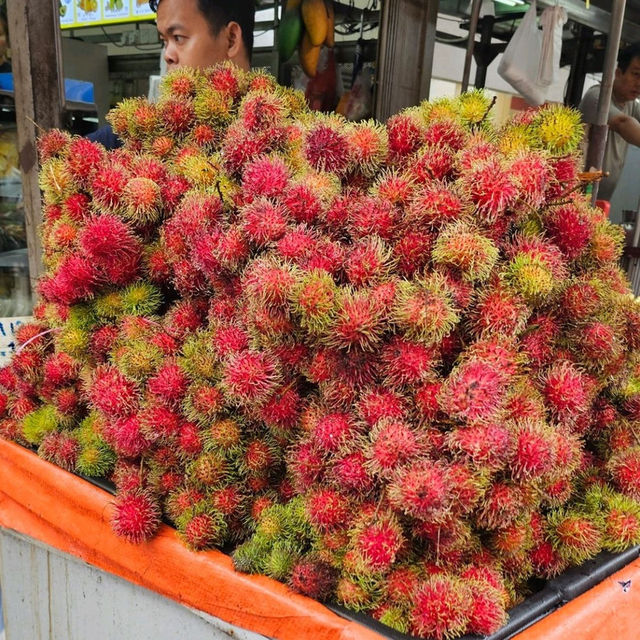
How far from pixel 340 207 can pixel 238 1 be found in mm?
2023

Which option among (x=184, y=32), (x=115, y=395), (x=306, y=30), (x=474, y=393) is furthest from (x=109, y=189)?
(x=306, y=30)

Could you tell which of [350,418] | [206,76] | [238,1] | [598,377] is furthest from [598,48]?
[350,418]

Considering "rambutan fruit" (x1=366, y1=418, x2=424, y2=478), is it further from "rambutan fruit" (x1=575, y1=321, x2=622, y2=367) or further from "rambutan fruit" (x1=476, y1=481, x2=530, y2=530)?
"rambutan fruit" (x1=575, y1=321, x2=622, y2=367)

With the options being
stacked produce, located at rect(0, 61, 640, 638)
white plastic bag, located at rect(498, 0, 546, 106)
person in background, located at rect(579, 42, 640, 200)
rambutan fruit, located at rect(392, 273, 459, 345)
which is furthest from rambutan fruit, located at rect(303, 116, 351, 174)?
person in background, located at rect(579, 42, 640, 200)

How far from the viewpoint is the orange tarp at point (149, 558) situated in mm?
942

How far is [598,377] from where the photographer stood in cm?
105

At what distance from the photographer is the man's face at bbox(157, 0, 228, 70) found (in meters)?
2.38

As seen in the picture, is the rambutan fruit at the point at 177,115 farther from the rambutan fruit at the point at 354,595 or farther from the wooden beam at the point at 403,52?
the wooden beam at the point at 403,52

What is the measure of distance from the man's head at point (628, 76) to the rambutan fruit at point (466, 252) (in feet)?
11.7

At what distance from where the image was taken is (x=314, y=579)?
933mm

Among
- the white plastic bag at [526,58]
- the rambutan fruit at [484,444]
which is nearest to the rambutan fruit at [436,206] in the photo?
the rambutan fruit at [484,444]

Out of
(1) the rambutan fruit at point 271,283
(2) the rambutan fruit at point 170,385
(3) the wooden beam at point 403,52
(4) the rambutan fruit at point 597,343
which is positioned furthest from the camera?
(3) the wooden beam at point 403,52

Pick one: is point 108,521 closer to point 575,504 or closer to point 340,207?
point 340,207

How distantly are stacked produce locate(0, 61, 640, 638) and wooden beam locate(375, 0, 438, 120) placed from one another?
1881mm
